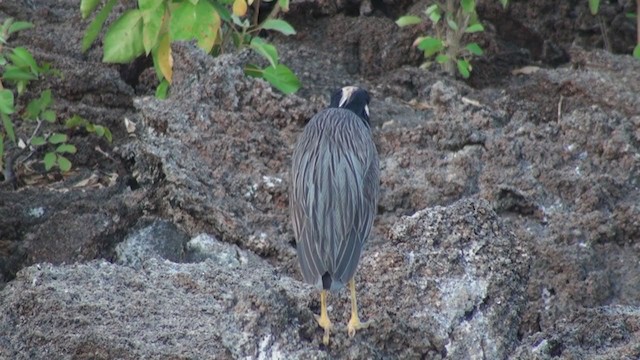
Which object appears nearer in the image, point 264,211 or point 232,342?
point 232,342

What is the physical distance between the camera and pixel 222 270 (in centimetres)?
431

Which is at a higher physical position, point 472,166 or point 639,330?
point 639,330

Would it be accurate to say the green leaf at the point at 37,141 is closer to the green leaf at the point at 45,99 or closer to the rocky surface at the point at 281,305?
the green leaf at the point at 45,99

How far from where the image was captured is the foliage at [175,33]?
568 centimetres

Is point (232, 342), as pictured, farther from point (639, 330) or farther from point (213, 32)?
point (213, 32)

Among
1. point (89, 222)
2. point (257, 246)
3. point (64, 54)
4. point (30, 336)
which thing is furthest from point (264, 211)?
point (64, 54)

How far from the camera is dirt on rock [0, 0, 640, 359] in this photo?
3996 millimetres

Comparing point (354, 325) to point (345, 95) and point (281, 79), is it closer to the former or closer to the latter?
point (345, 95)

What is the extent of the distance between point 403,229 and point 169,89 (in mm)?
1910

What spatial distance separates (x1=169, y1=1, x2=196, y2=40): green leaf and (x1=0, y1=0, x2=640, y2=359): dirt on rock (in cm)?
7

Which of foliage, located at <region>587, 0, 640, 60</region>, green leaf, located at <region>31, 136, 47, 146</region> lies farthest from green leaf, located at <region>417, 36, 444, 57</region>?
green leaf, located at <region>31, 136, 47, 146</region>

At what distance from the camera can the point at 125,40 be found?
5.84 metres

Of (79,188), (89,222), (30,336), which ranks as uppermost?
(30,336)

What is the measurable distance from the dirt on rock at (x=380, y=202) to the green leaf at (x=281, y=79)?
68mm
